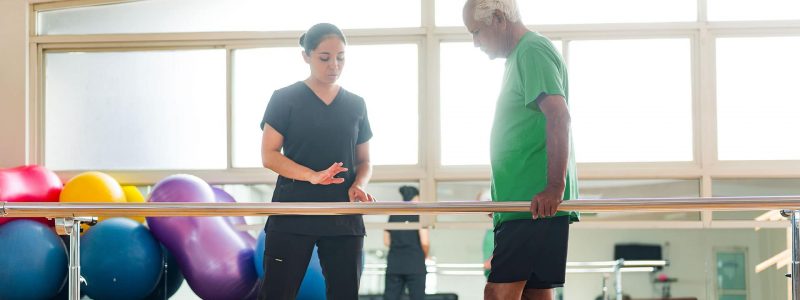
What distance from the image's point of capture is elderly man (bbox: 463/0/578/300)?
2.67 m

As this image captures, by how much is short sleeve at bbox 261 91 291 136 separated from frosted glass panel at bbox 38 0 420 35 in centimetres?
264

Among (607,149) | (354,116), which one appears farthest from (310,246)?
(607,149)

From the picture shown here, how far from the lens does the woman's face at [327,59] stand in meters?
3.16

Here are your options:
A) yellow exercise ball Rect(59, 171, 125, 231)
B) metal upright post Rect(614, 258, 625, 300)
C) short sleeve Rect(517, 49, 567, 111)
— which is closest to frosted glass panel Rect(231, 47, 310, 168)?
yellow exercise ball Rect(59, 171, 125, 231)

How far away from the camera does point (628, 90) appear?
18.5ft

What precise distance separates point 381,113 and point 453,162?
0.45 metres

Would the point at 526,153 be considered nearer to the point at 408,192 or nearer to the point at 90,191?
the point at 90,191

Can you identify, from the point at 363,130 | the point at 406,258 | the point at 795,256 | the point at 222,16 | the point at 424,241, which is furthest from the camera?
the point at 222,16

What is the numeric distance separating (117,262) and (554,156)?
2582 millimetres

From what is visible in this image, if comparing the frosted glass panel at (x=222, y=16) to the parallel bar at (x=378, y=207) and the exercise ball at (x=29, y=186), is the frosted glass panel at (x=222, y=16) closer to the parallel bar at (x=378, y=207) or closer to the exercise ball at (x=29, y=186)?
the exercise ball at (x=29, y=186)

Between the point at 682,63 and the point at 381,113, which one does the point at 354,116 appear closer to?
the point at 381,113

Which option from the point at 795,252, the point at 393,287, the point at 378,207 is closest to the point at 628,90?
the point at 393,287

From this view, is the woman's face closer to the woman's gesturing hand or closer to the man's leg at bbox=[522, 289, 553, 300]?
the woman's gesturing hand

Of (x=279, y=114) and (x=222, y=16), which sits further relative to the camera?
(x=222, y=16)
